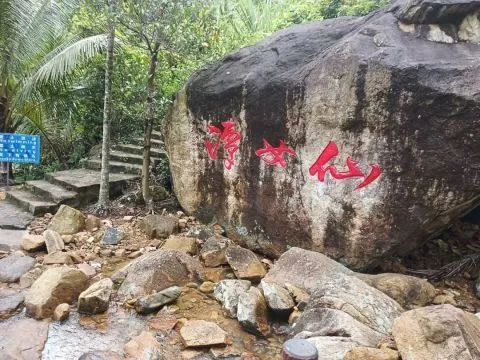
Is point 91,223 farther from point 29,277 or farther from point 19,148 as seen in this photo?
point 19,148

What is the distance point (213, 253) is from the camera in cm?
470

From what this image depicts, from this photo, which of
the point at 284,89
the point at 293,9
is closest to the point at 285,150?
the point at 284,89

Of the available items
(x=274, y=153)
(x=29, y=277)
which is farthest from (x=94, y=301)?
(x=274, y=153)

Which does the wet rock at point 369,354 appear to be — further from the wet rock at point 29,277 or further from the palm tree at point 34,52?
the palm tree at point 34,52

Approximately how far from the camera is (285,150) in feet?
15.7

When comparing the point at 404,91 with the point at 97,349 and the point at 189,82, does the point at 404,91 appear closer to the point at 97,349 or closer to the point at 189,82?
the point at 189,82

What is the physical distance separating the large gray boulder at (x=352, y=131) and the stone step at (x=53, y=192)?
2657mm

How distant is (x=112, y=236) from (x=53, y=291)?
1.76 m

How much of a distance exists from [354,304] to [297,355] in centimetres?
146

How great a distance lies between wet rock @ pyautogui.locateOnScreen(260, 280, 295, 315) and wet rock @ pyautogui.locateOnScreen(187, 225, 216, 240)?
5.82ft

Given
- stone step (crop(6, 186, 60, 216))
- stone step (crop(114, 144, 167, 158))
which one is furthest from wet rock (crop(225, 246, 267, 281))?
stone step (crop(114, 144, 167, 158))

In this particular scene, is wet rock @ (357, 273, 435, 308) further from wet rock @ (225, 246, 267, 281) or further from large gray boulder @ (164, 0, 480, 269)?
wet rock @ (225, 246, 267, 281)

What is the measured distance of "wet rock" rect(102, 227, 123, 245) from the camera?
5.32 metres

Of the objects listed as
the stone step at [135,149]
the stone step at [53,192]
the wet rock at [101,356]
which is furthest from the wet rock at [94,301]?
the stone step at [135,149]
